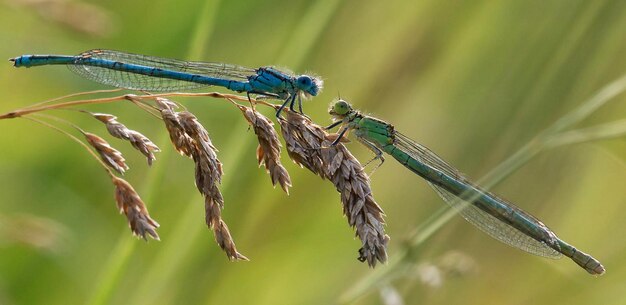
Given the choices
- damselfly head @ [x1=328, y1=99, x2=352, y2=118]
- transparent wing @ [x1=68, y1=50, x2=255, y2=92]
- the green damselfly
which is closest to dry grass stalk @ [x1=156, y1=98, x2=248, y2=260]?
transparent wing @ [x1=68, y1=50, x2=255, y2=92]

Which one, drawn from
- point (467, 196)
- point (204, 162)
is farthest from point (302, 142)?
point (467, 196)

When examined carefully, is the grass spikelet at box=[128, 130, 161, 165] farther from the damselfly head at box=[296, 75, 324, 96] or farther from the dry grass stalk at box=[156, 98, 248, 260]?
the damselfly head at box=[296, 75, 324, 96]

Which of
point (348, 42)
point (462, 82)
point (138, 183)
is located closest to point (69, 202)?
point (138, 183)

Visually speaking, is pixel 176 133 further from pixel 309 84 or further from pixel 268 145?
pixel 309 84

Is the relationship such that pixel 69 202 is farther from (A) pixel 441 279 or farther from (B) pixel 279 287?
(A) pixel 441 279

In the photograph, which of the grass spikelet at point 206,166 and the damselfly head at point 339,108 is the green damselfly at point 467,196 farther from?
the grass spikelet at point 206,166

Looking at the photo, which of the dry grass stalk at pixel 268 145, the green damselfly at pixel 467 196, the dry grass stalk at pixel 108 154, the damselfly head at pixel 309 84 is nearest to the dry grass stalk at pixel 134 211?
the dry grass stalk at pixel 108 154
